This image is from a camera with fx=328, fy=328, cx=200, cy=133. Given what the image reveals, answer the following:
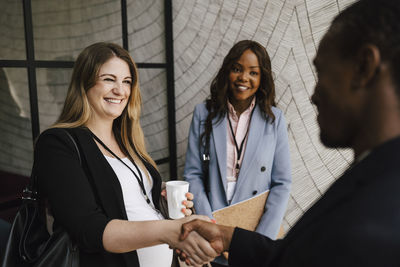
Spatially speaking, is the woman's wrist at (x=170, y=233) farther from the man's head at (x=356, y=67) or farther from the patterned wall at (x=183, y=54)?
the patterned wall at (x=183, y=54)

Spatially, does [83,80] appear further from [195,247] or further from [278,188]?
[278,188]

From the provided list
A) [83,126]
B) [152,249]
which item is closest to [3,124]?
[83,126]

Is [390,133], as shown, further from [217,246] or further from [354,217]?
[217,246]

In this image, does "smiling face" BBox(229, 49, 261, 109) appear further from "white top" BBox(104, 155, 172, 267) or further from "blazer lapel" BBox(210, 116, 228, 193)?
"white top" BBox(104, 155, 172, 267)

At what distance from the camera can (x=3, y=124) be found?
6.70 feet

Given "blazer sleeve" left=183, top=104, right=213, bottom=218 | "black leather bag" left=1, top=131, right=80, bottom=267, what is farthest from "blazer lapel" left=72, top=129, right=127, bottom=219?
"blazer sleeve" left=183, top=104, right=213, bottom=218

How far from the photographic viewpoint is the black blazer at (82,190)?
4.24 ft

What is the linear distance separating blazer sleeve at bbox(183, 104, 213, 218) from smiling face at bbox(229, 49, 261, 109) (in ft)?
1.04

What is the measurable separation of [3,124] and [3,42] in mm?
499

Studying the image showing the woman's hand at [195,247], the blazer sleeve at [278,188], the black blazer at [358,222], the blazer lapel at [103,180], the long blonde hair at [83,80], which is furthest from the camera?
the blazer sleeve at [278,188]

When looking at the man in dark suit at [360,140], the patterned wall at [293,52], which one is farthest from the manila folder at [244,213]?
the man in dark suit at [360,140]

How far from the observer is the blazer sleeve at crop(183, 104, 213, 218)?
7.07ft

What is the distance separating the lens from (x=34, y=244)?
1.29 m

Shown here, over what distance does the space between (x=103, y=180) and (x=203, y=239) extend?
54 cm
